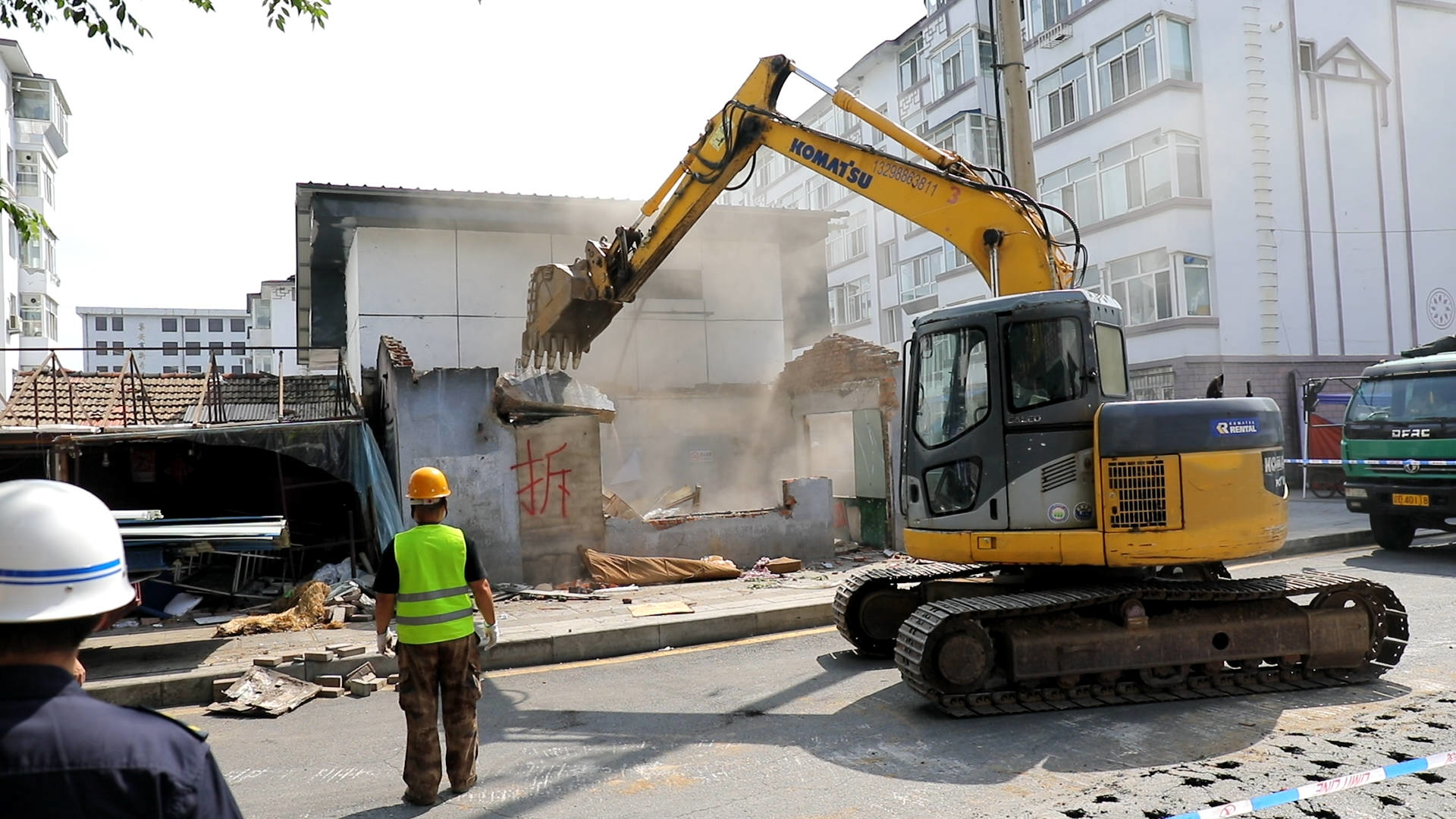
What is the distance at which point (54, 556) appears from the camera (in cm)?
166

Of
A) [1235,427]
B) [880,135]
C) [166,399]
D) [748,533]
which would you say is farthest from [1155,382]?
[166,399]

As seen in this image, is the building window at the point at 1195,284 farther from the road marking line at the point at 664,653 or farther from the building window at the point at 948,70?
the road marking line at the point at 664,653

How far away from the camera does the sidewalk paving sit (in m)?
7.70

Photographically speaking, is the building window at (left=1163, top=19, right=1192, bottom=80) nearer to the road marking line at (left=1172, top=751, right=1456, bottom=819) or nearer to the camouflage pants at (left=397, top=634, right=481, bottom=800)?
the road marking line at (left=1172, top=751, right=1456, bottom=819)

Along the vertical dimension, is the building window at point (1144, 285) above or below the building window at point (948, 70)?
below

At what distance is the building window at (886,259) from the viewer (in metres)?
39.4

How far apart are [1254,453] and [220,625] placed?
32.1 feet

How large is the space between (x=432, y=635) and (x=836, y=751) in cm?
239

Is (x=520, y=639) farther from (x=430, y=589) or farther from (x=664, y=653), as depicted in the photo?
(x=430, y=589)

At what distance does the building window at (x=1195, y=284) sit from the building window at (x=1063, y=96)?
211 inches

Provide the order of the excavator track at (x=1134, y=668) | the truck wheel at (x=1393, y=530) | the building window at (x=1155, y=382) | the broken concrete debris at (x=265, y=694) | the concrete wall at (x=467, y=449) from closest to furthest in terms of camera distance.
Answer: the excavator track at (x=1134, y=668), the broken concrete debris at (x=265, y=694), the concrete wall at (x=467, y=449), the truck wheel at (x=1393, y=530), the building window at (x=1155, y=382)

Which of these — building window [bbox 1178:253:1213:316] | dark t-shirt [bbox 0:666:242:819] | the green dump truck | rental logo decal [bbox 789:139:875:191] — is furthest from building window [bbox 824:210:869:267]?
dark t-shirt [bbox 0:666:242:819]

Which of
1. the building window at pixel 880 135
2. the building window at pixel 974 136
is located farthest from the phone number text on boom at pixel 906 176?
→ the building window at pixel 880 135

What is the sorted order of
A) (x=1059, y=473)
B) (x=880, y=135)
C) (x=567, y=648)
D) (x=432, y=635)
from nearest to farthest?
1. (x=432, y=635)
2. (x=1059, y=473)
3. (x=567, y=648)
4. (x=880, y=135)
